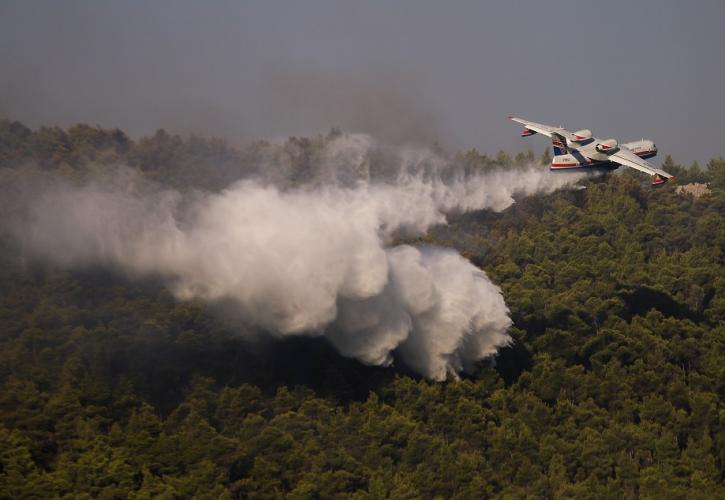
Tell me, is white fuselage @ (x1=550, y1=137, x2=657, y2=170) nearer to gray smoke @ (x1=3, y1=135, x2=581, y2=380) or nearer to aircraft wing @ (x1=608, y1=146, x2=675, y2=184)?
aircraft wing @ (x1=608, y1=146, x2=675, y2=184)

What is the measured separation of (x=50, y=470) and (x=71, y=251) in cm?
2333

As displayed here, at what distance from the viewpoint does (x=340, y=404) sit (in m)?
73.6

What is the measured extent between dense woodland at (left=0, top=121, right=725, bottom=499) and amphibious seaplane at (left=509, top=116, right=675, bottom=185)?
11.0m

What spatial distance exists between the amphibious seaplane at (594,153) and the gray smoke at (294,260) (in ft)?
30.6

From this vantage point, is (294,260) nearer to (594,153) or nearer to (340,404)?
(340,404)

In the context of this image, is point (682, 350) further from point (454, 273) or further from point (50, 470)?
point (50, 470)

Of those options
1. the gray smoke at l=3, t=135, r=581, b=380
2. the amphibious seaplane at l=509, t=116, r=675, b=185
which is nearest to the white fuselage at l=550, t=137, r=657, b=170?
the amphibious seaplane at l=509, t=116, r=675, b=185

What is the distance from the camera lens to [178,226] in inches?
2985

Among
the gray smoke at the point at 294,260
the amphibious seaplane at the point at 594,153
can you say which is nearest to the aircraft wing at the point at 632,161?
the amphibious seaplane at the point at 594,153

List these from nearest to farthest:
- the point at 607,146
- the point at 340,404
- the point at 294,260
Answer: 1. the point at 294,260
2. the point at 340,404
3. the point at 607,146

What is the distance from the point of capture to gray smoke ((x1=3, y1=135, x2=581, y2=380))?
72.1 m

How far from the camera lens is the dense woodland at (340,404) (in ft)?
205

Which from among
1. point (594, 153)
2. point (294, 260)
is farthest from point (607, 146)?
point (294, 260)

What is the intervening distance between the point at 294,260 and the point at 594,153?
22.1 metres
